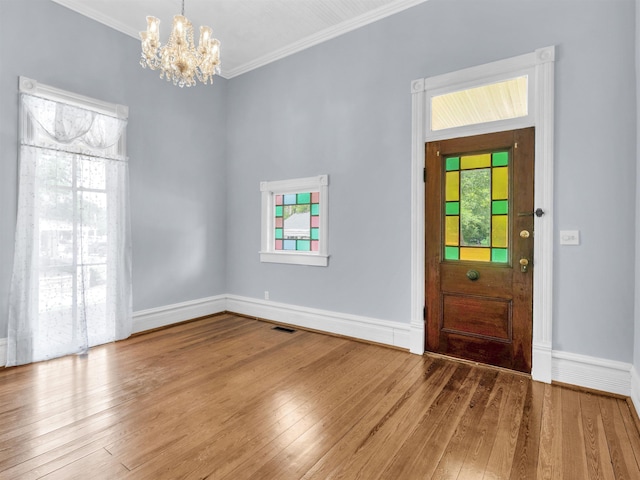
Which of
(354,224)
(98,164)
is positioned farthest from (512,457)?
(98,164)

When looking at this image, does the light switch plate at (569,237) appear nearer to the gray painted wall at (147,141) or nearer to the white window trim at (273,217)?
the white window trim at (273,217)

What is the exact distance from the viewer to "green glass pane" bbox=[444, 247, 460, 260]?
3201 millimetres

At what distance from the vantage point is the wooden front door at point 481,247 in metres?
2.87

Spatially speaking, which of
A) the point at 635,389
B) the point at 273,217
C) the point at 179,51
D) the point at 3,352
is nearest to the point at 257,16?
the point at 179,51

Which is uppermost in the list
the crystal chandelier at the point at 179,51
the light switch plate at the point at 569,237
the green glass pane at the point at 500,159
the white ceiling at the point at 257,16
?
the white ceiling at the point at 257,16

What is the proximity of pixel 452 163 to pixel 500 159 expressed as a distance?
1.35ft

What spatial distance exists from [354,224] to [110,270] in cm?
280

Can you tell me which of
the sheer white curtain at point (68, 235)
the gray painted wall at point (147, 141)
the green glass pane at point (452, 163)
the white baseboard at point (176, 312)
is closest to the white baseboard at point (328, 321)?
the white baseboard at point (176, 312)

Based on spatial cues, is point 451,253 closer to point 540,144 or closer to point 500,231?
point 500,231

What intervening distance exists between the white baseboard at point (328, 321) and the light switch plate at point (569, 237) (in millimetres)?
1581

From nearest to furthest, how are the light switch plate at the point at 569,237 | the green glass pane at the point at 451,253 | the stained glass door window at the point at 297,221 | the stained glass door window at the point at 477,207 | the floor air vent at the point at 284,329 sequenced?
1. the light switch plate at the point at 569,237
2. the stained glass door window at the point at 477,207
3. the green glass pane at the point at 451,253
4. the floor air vent at the point at 284,329
5. the stained glass door window at the point at 297,221

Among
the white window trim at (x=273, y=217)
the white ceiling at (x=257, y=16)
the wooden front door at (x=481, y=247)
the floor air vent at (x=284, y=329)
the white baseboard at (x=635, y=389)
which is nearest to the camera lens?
the white baseboard at (x=635, y=389)

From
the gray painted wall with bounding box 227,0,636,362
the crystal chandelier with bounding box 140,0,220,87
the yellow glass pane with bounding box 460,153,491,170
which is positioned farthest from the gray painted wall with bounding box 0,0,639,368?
the crystal chandelier with bounding box 140,0,220,87

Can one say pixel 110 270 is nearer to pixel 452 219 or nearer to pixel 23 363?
pixel 23 363
